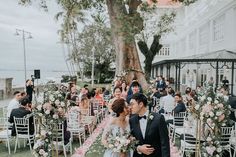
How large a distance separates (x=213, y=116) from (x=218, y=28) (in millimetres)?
22224

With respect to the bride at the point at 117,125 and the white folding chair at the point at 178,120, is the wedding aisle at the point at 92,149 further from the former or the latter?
the bride at the point at 117,125

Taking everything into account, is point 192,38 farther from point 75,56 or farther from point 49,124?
point 49,124

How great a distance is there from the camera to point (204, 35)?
34062 mm

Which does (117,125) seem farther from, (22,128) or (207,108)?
(22,128)

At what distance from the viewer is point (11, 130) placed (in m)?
10.8

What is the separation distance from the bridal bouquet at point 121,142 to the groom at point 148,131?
78 millimetres

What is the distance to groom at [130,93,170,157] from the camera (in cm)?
496

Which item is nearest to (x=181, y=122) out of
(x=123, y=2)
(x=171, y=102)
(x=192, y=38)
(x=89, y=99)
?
(x=171, y=102)

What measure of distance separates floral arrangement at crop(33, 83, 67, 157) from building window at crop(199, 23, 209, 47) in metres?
25.4

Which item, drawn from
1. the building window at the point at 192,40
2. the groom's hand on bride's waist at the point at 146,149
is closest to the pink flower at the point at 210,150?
the groom's hand on bride's waist at the point at 146,149

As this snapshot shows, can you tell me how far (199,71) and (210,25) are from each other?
7026 millimetres

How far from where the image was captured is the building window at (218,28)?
27.0 meters

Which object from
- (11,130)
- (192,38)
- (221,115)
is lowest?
(11,130)

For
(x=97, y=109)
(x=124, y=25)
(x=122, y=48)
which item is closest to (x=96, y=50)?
(x=122, y=48)
